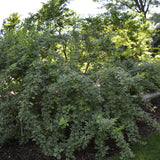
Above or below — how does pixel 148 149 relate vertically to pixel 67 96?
below

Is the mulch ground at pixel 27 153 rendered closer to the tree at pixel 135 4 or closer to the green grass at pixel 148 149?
the green grass at pixel 148 149

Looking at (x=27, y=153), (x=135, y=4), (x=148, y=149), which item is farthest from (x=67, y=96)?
(x=135, y=4)

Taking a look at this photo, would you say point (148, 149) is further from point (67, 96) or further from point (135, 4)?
point (135, 4)

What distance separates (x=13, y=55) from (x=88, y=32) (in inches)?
81.2

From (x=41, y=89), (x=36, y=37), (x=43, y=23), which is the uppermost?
(x=43, y=23)

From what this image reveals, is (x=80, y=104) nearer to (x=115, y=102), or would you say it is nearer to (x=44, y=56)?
(x=115, y=102)

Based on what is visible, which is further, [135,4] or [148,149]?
[135,4]

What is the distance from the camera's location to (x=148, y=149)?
9.88ft

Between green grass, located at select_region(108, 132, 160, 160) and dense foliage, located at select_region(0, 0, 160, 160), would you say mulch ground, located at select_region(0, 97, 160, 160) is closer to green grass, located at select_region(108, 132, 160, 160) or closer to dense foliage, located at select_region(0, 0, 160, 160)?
dense foliage, located at select_region(0, 0, 160, 160)

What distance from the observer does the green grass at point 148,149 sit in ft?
9.12

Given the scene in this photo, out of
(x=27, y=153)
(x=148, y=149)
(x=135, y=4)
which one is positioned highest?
(x=135, y=4)

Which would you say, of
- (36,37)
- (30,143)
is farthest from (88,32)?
(30,143)

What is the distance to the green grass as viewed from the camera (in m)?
2.78

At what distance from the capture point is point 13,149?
3.07m
